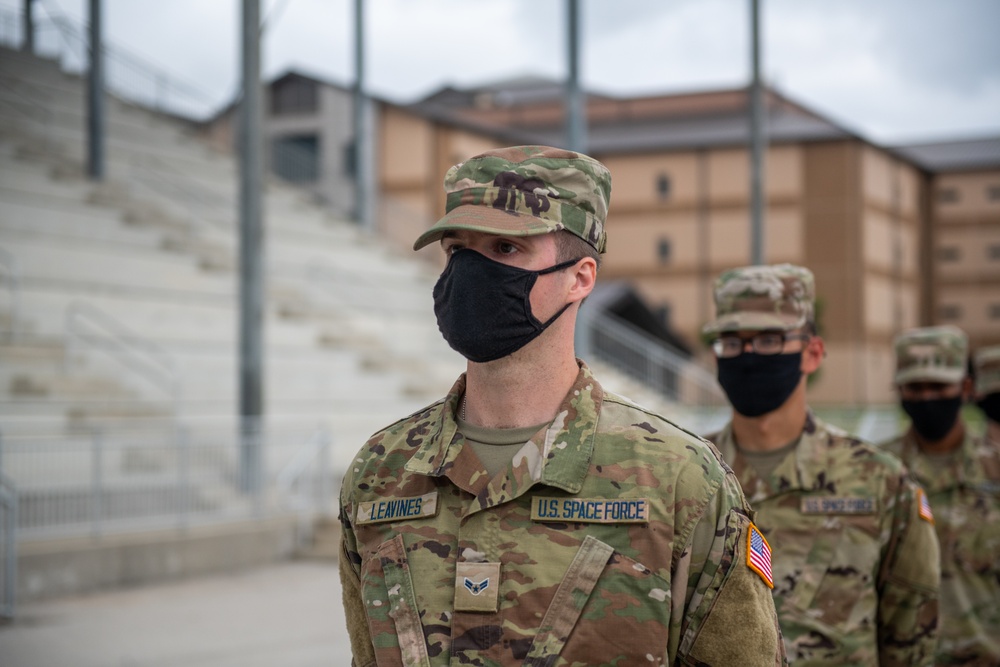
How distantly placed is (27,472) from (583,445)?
28.9 ft

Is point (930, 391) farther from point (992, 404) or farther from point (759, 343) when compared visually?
point (759, 343)

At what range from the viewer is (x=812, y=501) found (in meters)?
4.10

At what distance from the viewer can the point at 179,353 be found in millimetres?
15406

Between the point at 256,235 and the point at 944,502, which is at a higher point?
the point at 256,235

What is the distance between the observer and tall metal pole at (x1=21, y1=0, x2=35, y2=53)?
26.6 meters

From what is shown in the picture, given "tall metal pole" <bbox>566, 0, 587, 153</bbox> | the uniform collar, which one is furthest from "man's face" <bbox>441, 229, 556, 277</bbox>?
"tall metal pole" <bbox>566, 0, 587, 153</bbox>

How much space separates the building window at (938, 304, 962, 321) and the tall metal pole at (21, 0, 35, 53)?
34.0 metres

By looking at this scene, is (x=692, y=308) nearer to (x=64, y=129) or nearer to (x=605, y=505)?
(x=64, y=129)

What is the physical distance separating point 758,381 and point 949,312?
149 ft

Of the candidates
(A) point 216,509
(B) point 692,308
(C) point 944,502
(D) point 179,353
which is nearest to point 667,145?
(B) point 692,308

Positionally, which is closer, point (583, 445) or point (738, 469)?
point (583, 445)

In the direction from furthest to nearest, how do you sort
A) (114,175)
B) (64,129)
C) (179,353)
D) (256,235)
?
(64,129)
(114,175)
(179,353)
(256,235)

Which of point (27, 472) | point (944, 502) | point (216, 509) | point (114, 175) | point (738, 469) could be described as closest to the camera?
point (738, 469)

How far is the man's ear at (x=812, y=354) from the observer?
4246 millimetres
